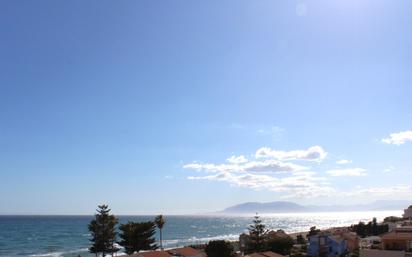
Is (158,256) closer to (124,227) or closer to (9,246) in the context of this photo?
(124,227)

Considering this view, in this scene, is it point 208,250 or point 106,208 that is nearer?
point 208,250

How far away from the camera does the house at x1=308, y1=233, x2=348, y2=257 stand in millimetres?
68625

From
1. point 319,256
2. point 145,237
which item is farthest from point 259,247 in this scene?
point 145,237

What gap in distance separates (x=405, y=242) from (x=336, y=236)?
33776mm

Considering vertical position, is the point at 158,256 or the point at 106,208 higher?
the point at 106,208

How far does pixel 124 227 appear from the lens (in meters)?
63.7

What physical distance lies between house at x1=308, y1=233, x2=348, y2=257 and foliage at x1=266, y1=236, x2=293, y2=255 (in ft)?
10.9

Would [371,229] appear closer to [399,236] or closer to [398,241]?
[399,236]

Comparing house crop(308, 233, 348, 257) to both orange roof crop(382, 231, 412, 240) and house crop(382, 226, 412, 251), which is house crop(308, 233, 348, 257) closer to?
house crop(382, 226, 412, 251)

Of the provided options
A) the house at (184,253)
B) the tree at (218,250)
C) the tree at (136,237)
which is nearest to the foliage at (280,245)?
the house at (184,253)

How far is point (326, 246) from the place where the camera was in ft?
227

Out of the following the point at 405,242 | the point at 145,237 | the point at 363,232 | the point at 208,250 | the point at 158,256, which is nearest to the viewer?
the point at 405,242

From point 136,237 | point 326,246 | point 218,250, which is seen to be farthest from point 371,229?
point 218,250

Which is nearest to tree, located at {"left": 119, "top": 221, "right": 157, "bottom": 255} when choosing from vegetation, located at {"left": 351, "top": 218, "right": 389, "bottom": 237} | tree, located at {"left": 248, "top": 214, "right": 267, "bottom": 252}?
tree, located at {"left": 248, "top": 214, "right": 267, "bottom": 252}
